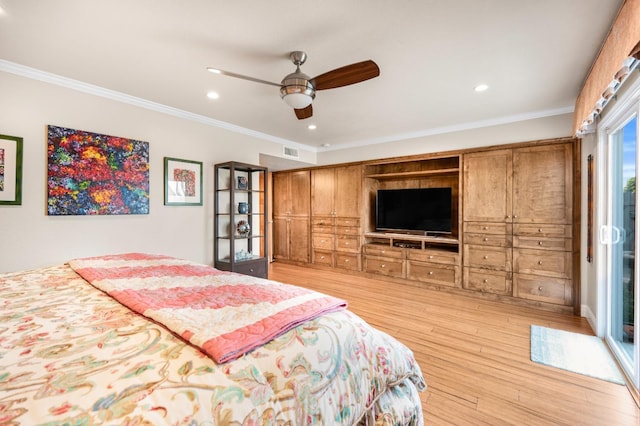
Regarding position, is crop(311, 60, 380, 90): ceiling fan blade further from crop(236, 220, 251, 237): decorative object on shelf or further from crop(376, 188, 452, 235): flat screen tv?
crop(376, 188, 452, 235): flat screen tv

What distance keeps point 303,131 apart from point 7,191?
3.37m

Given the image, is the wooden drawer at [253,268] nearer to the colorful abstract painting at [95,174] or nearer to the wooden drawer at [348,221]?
the colorful abstract painting at [95,174]

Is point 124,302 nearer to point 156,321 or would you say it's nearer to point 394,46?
point 156,321

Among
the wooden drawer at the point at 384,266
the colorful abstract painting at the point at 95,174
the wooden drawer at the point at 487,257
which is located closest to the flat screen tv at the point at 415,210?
the wooden drawer at the point at 487,257

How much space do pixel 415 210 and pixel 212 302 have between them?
156 inches

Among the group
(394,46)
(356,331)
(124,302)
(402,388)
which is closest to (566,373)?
(402,388)

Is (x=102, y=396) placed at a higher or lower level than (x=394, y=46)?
lower

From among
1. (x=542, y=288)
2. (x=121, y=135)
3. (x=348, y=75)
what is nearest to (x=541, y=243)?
(x=542, y=288)

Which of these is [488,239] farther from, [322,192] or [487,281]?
[322,192]

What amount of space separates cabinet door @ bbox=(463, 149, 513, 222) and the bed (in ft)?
10.1

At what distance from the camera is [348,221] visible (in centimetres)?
522

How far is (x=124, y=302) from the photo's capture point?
131 cm

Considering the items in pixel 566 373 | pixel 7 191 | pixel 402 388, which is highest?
pixel 7 191

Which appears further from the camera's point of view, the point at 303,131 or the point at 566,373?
the point at 303,131
